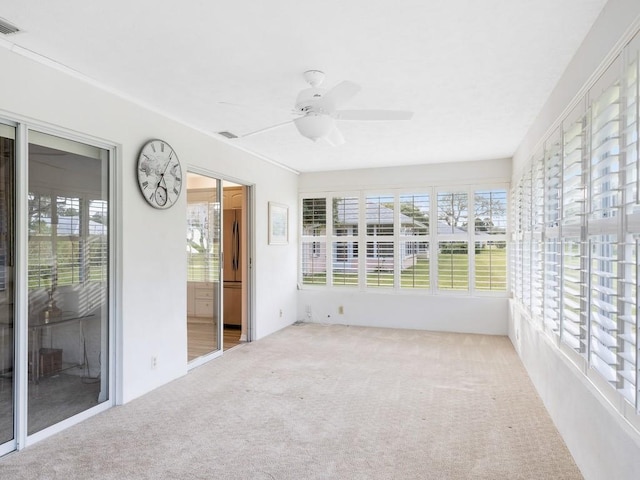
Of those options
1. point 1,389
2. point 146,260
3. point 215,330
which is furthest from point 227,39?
point 215,330

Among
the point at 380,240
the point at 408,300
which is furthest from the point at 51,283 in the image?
the point at 408,300

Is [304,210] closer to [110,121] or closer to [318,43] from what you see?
[110,121]

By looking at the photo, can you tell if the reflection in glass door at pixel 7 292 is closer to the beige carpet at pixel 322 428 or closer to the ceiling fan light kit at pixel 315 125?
the beige carpet at pixel 322 428

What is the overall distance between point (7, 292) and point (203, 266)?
6.52 feet

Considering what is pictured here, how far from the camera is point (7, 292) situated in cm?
255

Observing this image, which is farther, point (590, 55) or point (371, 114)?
point (371, 114)

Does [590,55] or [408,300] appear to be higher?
[590,55]

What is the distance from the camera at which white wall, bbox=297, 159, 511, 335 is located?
5.80 m

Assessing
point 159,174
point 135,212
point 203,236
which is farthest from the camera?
point 203,236

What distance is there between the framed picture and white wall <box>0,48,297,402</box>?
1.38m

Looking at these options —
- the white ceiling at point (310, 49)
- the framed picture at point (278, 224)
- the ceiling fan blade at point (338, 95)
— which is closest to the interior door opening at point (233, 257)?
the framed picture at point (278, 224)

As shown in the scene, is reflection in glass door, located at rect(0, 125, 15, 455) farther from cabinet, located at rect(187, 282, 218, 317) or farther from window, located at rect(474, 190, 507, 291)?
window, located at rect(474, 190, 507, 291)

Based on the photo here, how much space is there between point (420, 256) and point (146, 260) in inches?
154

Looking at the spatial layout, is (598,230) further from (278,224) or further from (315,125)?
(278,224)
